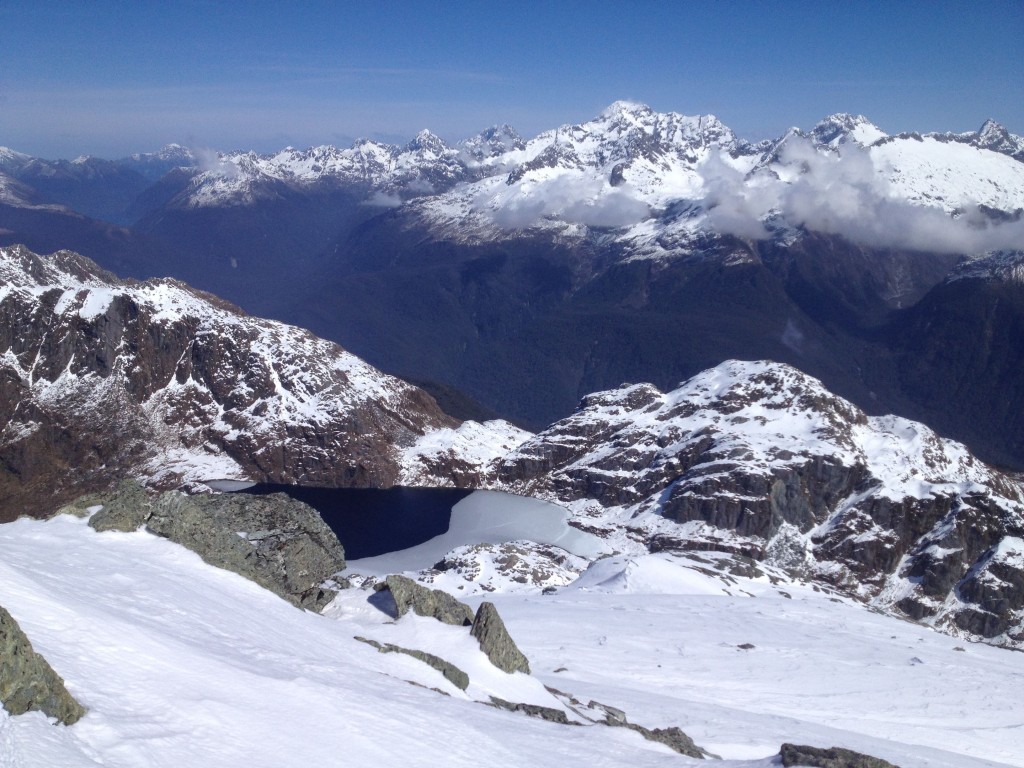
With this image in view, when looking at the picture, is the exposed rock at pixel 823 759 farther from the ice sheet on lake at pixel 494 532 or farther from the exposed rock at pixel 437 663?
the ice sheet on lake at pixel 494 532

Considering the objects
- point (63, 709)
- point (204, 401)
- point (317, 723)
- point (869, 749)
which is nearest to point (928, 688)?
point (869, 749)

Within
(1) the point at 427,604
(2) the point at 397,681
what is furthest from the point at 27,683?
(1) the point at 427,604

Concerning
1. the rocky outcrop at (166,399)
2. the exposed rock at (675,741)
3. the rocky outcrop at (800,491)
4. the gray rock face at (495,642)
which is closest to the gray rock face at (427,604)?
the gray rock face at (495,642)

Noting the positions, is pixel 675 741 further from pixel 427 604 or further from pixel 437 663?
pixel 427 604

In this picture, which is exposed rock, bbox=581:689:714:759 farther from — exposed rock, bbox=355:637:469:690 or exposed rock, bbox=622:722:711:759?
exposed rock, bbox=355:637:469:690

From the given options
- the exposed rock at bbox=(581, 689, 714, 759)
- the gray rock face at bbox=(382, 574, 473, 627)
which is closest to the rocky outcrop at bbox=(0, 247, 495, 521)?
the gray rock face at bbox=(382, 574, 473, 627)
